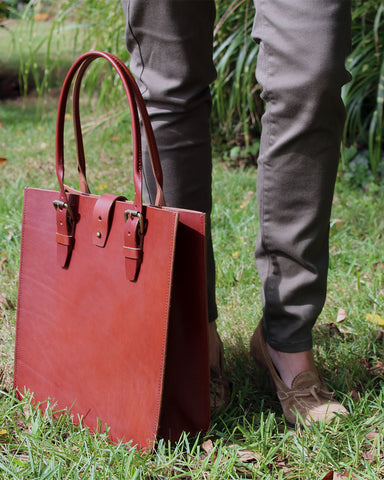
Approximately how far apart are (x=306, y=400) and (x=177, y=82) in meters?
0.74

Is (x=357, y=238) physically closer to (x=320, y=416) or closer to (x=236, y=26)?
(x=320, y=416)

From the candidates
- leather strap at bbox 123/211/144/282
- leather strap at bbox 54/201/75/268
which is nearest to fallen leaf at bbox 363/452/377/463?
leather strap at bbox 123/211/144/282

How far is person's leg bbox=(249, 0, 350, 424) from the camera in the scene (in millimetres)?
986

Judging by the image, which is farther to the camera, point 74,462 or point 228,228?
point 228,228

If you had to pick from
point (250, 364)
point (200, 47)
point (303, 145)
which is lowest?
point (250, 364)

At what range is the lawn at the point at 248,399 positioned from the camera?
40.4 inches

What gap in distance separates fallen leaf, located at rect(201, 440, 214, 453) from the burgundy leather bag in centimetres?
4

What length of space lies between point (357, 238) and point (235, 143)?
1640 millimetres

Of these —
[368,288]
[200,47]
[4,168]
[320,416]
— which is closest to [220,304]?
[368,288]

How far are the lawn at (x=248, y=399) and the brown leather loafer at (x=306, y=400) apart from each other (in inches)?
1.3

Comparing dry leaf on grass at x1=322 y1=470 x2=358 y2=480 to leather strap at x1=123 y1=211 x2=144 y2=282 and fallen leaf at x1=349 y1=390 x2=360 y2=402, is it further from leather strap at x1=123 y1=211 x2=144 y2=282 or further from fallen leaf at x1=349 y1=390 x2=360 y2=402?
leather strap at x1=123 y1=211 x2=144 y2=282

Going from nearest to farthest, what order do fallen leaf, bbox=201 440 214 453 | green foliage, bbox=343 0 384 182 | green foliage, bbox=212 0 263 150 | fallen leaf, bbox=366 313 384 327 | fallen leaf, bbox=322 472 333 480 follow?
fallen leaf, bbox=322 472 333 480 → fallen leaf, bbox=201 440 214 453 → fallen leaf, bbox=366 313 384 327 → green foliage, bbox=343 0 384 182 → green foliage, bbox=212 0 263 150

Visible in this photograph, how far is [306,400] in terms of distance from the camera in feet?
3.90

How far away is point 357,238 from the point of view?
2219 millimetres
